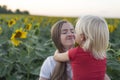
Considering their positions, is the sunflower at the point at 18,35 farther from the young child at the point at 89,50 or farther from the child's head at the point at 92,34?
the child's head at the point at 92,34

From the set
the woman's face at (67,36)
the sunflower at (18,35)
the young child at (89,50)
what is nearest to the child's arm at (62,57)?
the young child at (89,50)

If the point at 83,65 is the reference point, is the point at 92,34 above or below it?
above

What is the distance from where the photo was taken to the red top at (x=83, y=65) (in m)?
2.83

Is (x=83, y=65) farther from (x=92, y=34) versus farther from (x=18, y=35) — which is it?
(x=18, y=35)

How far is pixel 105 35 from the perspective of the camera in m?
2.77

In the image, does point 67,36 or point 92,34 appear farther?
point 67,36

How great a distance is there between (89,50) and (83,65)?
10cm

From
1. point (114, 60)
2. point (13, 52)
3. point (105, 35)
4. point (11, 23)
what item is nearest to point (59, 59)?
point (105, 35)

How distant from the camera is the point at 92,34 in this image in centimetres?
274

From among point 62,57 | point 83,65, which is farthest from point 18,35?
point 83,65

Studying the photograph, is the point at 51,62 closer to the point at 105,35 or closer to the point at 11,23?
the point at 105,35

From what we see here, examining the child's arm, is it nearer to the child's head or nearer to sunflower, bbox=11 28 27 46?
the child's head

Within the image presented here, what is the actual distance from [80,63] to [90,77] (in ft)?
0.36

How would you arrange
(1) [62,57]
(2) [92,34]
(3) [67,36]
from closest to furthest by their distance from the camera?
(2) [92,34] → (1) [62,57] → (3) [67,36]
